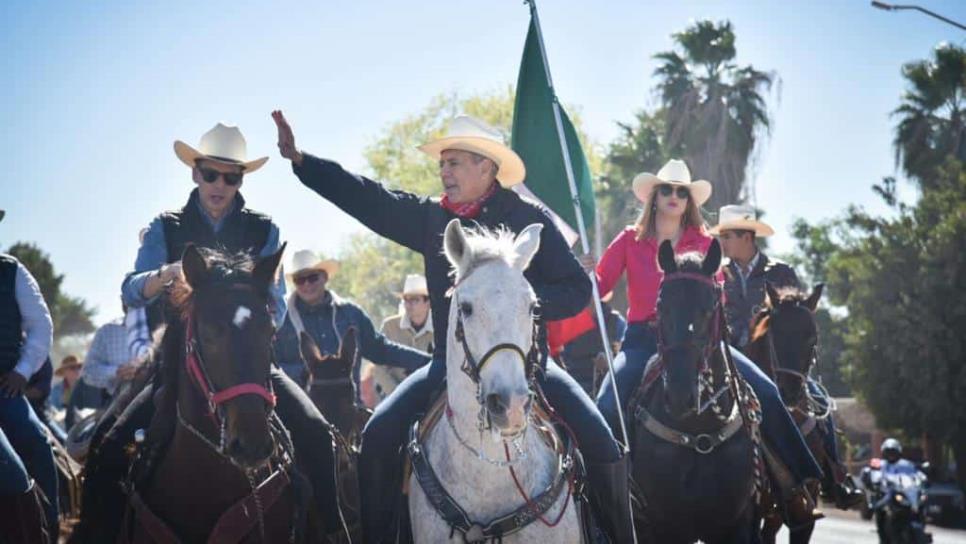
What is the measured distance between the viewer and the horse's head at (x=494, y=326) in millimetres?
5531

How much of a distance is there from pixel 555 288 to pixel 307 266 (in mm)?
6786

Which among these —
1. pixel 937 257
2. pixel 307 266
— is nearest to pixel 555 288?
pixel 307 266

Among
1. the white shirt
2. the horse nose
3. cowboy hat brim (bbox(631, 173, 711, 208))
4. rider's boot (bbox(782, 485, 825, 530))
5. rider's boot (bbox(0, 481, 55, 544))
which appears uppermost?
cowboy hat brim (bbox(631, 173, 711, 208))

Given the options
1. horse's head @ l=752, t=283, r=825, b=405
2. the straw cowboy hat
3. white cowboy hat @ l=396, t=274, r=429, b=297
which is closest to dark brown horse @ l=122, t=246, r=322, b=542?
horse's head @ l=752, t=283, r=825, b=405

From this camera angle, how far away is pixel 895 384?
34.8 metres

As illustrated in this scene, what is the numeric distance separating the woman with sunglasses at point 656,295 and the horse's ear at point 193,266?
3.62m

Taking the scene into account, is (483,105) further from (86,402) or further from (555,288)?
(555,288)

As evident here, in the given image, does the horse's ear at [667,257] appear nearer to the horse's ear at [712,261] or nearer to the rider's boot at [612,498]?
the horse's ear at [712,261]

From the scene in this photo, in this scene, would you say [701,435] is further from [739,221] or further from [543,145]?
[739,221]

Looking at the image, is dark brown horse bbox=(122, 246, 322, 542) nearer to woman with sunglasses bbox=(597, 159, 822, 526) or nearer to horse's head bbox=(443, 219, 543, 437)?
horse's head bbox=(443, 219, 543, 437)

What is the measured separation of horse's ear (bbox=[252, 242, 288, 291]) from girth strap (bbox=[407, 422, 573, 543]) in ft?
4.21

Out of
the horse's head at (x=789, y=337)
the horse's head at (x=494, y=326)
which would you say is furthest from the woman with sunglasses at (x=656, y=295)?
the horse's head at (x=494, y=326)

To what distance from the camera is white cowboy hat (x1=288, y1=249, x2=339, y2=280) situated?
13.2 metres

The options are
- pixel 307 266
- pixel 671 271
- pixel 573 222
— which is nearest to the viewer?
pixel 671 271
